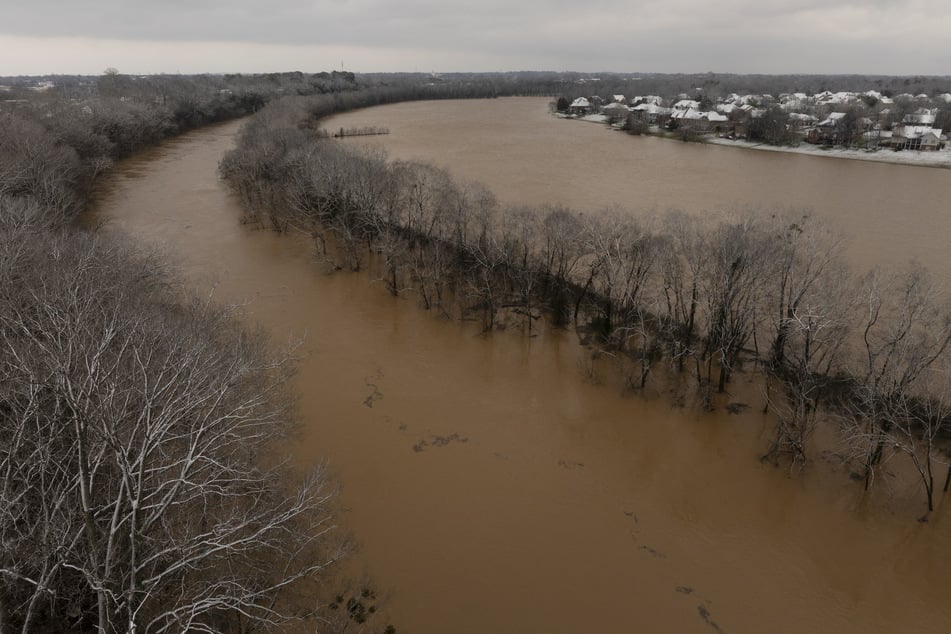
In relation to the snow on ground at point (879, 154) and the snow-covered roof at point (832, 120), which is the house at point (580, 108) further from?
the snow-covered roof at point (832, 120)

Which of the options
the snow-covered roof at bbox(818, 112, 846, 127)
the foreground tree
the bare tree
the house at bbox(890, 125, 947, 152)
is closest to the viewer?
the foreground tree

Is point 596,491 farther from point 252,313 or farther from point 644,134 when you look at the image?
point 644,134

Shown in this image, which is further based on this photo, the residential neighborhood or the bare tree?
the residential neighborhood

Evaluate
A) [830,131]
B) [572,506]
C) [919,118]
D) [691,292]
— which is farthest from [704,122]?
[572,506]

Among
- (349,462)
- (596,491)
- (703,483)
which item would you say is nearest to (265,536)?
(349,462)

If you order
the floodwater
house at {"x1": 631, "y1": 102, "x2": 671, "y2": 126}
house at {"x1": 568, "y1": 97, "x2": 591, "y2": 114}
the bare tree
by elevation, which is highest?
house at {"x1": 568, "y1": 97, "x2": 591, "y2": 114}

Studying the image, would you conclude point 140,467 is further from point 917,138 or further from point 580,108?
point 580,108

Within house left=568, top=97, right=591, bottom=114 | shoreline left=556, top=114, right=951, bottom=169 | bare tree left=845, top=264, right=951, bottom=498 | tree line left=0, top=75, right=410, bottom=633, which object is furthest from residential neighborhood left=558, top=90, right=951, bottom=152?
tree line left=0, top=75, right=410, bottom=633

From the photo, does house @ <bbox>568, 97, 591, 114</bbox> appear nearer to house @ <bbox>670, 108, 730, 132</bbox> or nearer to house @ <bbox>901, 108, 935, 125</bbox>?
house @ <bbox>670, 108, 730, 132</bbox>

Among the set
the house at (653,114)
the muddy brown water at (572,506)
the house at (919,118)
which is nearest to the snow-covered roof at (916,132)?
the house at (919,118)
